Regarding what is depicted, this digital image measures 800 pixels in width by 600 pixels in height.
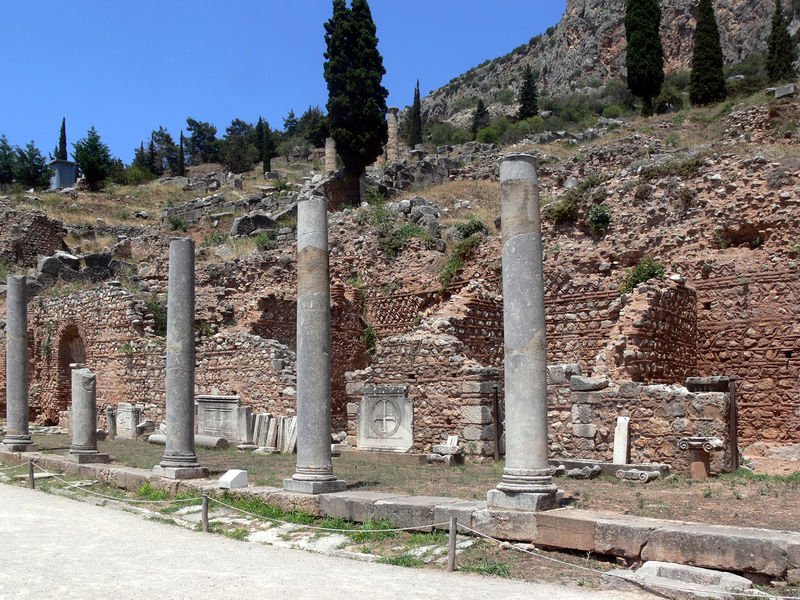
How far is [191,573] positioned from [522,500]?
11.4ft

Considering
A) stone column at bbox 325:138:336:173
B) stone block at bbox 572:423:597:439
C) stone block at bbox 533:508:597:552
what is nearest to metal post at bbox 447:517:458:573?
stone block at bbox 533:508:597:552

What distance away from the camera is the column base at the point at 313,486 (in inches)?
419

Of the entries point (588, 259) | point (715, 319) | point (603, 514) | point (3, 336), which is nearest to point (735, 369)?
point (715, 319)

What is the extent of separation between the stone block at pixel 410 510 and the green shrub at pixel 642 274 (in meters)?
10.3

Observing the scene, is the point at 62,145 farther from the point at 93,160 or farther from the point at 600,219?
the point at 600,219

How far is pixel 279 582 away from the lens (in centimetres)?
721

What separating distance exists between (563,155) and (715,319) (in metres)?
23.6

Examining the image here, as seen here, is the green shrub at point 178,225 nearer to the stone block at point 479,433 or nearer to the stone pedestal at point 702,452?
the stone block at point 479,433

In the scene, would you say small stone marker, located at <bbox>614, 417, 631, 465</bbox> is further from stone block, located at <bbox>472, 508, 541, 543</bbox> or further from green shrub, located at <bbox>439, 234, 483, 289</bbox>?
green shrub, located at <bbox>439, 234, 483, 289</bbox>

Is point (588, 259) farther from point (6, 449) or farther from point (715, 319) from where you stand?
point (6, 449)

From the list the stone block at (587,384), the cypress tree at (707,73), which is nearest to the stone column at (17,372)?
the stone block at (587,384)

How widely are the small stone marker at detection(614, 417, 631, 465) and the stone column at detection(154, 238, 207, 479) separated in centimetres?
700

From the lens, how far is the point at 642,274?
59.9ft

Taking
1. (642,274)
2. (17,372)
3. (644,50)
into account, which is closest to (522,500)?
(642,274)
